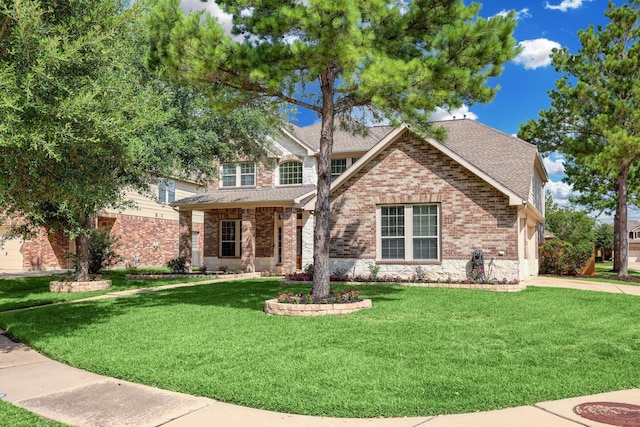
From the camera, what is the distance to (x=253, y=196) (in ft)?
79.2

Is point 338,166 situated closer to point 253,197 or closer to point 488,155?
point 253,197

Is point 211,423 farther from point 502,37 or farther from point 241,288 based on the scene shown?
point 241,288

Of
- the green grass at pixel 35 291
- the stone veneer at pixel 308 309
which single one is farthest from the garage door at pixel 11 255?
the stone veneer at pixel 308 309

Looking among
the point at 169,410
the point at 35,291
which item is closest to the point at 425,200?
the point at 35,291

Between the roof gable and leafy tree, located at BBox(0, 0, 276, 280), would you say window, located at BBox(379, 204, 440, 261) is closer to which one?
the roof gable

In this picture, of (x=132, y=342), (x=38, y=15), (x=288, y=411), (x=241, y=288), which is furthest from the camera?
(x=241, y=288)

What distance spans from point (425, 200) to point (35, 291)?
1353cm

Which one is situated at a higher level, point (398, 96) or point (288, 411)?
point (398, 96)

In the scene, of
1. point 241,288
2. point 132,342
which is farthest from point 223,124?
point 132,342

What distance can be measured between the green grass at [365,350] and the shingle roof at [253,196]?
10.3m

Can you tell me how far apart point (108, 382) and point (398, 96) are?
26.7 ft

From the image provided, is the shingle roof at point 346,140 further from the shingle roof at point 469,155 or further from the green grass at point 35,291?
the green grass at point 35,291

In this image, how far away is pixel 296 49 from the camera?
34.9 ft

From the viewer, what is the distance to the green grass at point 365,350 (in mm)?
5391
